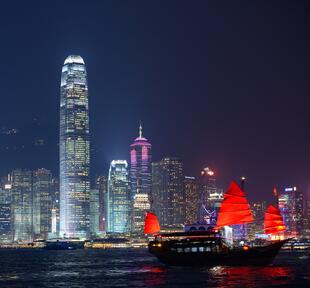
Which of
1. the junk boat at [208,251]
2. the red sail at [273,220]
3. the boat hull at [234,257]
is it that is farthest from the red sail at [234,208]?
the red sail at [273,220]

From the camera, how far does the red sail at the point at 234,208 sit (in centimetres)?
11506

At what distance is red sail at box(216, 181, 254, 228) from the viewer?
115062mm

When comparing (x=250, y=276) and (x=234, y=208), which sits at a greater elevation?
(x=234, y=208)

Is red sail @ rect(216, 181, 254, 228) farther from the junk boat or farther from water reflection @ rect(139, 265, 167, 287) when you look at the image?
water reflection @ rect(139, 265, 167, 287)

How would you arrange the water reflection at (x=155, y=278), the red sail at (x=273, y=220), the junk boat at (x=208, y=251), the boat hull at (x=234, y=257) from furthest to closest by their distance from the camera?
1. the red sail at (x=273, y=220)
2. the junk boat at (x=208, y=251)
3. the boat hull at (x=234, y=257)
4. the water reflection at (x=155, y=278)

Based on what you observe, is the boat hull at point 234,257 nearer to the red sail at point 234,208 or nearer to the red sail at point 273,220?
the red sail at point 234,208

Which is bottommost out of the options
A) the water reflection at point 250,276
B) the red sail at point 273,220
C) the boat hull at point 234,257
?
the water reflection at point 250,276

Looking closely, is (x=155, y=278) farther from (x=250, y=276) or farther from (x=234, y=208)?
(x=234, y=208)

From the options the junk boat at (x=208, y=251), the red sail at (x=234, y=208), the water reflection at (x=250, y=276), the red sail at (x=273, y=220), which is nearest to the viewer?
the water reflection at (x=250, y=276)

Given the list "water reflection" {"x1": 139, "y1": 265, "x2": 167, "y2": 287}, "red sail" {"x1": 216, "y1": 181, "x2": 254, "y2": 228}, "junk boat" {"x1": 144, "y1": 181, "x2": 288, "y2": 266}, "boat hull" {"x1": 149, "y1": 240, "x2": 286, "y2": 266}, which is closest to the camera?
"water reflection" {"x1": 139, "y1": 265, "x2": 167, "y2": 287}

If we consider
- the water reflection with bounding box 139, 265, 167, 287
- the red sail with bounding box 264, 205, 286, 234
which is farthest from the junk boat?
the red sail with bounding box 264, 205, 286, 234

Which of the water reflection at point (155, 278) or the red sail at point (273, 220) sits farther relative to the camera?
the red sail at point (273, 220)

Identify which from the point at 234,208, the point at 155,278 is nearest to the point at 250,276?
the point at 155,278

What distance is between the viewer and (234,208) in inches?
4542
